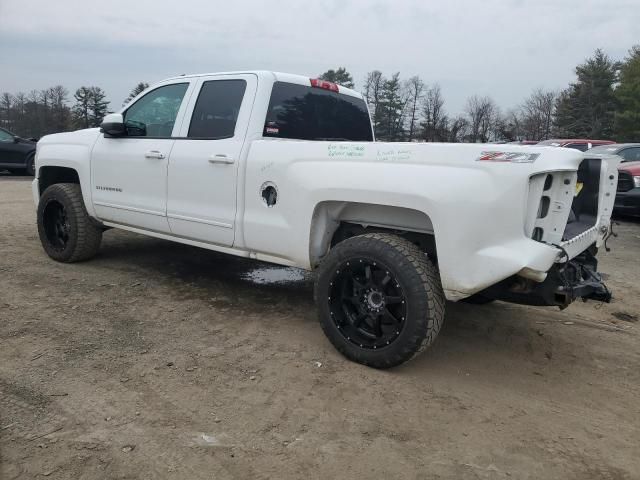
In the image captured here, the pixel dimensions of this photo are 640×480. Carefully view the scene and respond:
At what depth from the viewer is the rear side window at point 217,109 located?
4168 millimetres

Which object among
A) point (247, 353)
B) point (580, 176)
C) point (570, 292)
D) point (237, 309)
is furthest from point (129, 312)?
point (580, 176)

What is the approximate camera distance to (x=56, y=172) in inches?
230

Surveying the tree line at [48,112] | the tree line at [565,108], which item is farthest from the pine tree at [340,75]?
the tree line at [48,112]

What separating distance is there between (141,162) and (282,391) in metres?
2.62

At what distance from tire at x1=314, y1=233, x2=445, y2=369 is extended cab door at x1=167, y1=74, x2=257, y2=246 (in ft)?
3.50

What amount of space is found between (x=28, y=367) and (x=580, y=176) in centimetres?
381

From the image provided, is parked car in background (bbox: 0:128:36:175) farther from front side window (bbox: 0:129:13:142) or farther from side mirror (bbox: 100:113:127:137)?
side mirror (bbox: 100:113:127:137)

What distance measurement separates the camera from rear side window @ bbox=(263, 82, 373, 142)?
13.6 ft

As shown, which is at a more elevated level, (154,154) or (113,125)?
(113,125)

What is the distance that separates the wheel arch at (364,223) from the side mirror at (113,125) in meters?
2.29

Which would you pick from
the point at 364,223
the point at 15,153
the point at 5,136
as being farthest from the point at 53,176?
the point at 5,136

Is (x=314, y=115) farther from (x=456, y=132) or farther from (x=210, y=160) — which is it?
(x=456, y=132)

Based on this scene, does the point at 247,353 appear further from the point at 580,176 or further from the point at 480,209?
the point at 580,176

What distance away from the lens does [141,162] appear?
15.2 ft
